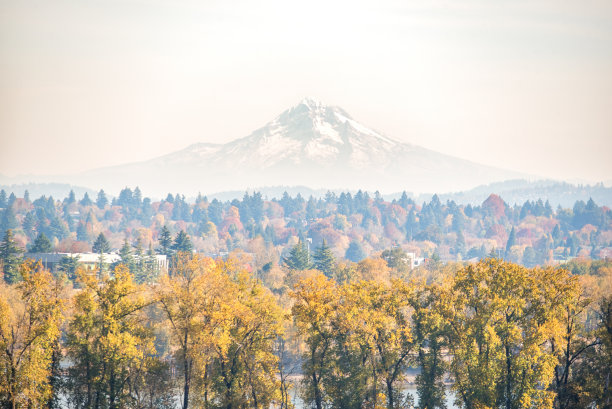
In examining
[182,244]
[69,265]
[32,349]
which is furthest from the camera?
[182,244]

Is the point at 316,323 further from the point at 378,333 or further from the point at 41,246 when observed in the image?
the point at 41,246

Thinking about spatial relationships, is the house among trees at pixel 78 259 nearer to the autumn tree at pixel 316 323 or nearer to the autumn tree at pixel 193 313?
the autumn tree at pixel 193 313

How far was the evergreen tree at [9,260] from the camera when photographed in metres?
114

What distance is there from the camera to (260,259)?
182 meters

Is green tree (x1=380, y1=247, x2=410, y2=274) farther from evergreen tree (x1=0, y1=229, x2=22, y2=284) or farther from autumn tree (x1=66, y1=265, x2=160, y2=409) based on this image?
autumn tree (x1=66, y1=265, x2=160, y2=409)

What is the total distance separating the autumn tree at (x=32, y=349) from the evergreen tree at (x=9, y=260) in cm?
5968

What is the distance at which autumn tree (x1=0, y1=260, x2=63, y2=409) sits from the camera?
163ft

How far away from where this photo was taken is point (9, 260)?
11862 centimetres

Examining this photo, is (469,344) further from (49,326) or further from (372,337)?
(49,326)

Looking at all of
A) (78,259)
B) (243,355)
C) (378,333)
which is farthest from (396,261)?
(243,355)

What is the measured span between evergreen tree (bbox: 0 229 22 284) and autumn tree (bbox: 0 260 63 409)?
59.7 meters

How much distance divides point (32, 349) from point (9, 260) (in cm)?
7078

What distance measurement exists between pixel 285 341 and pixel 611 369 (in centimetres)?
4968

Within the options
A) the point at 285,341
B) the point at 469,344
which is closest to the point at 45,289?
the point at 469,344
